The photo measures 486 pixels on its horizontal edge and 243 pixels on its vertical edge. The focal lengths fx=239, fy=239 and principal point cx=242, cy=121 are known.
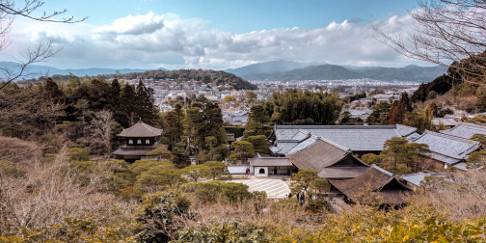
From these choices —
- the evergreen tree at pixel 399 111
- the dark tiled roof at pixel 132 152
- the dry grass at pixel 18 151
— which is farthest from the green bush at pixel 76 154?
the evergreen tree at pixel 399 111

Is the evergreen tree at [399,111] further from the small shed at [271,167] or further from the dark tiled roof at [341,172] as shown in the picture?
the small shed at [271,167]

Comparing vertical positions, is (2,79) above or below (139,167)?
above

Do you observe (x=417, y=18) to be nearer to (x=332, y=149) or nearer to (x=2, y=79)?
(x=2, y=79)

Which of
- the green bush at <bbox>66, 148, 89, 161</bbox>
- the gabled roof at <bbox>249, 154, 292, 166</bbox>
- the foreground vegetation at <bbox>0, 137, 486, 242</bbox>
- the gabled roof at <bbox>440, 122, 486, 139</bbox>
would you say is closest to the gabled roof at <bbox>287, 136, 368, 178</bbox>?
the gabled roof at <bbox>249, 154, 292, 166</bbox>

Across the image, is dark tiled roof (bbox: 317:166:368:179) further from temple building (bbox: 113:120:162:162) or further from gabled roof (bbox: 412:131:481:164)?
temple building (bbox: 113:120:162:162)

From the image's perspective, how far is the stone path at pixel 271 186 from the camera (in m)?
13.5

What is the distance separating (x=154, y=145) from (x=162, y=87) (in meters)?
87.9

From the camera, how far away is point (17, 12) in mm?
2723

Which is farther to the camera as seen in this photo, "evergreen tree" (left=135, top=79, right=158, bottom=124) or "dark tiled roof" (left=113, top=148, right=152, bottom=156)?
"evergreen tree" (left=135, top=79, right=158, bottom=124)

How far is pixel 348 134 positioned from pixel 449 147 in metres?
6.71

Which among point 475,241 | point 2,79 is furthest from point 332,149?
point 2,79

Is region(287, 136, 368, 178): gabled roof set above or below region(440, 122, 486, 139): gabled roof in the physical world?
below

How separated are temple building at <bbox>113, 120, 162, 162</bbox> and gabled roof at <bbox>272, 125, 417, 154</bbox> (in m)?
9.63

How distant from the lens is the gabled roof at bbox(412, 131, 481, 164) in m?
14.8
